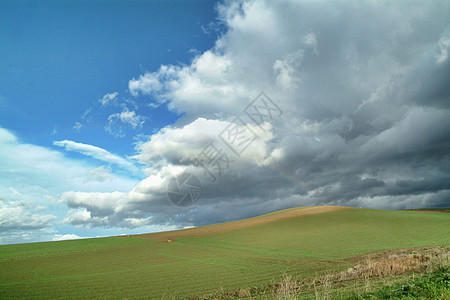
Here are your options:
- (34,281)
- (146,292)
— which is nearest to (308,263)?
(146,292)

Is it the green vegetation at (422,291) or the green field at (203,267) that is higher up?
the green vegetation at (422,291)

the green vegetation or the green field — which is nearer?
the green vegetation

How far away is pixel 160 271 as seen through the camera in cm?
2967

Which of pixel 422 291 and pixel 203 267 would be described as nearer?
pixel 422 291

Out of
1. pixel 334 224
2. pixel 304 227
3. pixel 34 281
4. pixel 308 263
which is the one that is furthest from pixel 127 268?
pixel 334 224

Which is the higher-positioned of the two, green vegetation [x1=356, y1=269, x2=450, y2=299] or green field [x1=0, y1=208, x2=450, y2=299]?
green vegetation [x1=356, y1=269, x2=450, y2=299]

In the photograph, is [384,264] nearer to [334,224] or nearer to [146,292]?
[146,292]

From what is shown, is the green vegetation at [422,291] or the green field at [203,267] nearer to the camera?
the green vegetation at [422,291]

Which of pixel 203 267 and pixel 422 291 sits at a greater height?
pixel 422 291

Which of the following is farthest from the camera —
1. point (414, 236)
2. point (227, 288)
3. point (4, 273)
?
point (414, 236)

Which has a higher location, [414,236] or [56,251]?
[56,251]

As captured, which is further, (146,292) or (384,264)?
(146,292)

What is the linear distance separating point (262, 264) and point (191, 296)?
44.0 feet

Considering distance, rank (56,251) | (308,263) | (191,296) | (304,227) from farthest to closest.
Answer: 1. (304,227)
2. (56,251)
3. (308,263)
4. (191,296)
